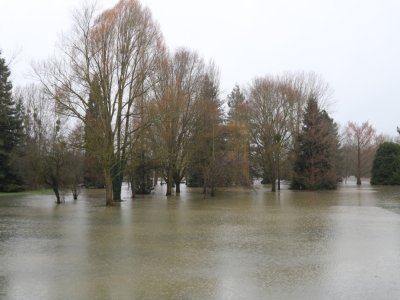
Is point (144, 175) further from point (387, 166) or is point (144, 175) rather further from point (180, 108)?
point (387, 166)

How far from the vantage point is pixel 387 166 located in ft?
188

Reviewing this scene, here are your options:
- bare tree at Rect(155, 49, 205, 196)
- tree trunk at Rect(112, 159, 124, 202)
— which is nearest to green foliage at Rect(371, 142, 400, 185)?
bare tree at Rect(155, 49, 205, 196)

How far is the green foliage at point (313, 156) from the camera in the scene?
4625cm

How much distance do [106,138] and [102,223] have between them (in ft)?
33.8

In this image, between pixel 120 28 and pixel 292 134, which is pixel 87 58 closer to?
pixel 120 28

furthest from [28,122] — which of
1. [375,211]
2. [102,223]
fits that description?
[375,211]

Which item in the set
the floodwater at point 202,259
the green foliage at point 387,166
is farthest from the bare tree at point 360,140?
the floodwater at point 202,259

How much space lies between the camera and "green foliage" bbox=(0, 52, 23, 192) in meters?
42.4

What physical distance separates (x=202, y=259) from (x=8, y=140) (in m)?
40.1

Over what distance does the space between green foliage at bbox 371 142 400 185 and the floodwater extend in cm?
4048

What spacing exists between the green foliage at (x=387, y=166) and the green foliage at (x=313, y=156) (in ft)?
44.4

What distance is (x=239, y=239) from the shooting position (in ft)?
44.3

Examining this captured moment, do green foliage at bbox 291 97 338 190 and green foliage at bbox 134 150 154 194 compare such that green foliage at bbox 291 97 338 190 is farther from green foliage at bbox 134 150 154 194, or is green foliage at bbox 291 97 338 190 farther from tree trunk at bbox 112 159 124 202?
tree trunk at bbox 112 159 124 202

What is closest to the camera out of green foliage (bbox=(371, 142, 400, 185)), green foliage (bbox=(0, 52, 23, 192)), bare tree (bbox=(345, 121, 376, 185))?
green foliage (bbox=(0, 52, 23, 192))
